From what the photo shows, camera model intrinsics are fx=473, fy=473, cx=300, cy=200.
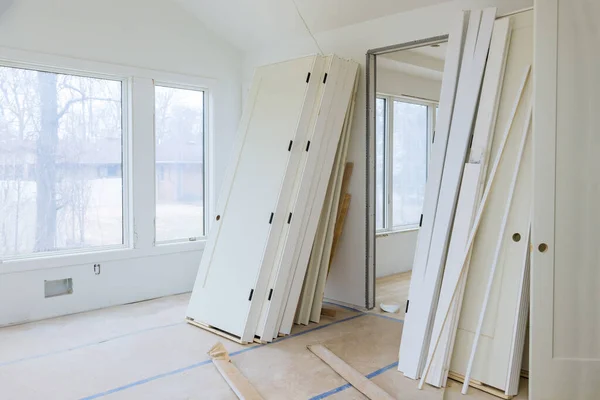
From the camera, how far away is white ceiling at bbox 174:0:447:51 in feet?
13.3

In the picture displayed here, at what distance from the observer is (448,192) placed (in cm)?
312

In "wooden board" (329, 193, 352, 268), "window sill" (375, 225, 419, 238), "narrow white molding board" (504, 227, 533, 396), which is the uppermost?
"wooden board" (329, 193, 352, 268)

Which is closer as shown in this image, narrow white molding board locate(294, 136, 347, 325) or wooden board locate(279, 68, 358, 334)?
wooden board locate(279, 68, 358, 334)

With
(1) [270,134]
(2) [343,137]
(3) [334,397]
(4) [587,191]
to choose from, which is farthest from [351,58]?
(3) [334,397]

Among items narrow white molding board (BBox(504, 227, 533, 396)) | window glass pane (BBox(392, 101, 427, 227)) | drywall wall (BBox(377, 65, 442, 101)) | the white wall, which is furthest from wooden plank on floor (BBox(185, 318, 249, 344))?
drywall wall (BBox(377, 65, 442, 101))

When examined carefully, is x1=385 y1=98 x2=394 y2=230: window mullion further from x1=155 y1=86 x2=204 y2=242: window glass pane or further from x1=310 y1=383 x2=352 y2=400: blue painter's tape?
x1=310 y1=383 x2=352 y2=400: blue painter's tape

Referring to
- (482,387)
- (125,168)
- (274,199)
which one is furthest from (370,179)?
(125,168)

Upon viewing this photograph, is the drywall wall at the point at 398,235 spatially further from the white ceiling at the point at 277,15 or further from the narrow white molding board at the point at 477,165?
the narrow white molding board at the point at 477,165

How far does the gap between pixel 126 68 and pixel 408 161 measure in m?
3.65

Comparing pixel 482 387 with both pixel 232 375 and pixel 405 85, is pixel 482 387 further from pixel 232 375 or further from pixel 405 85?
pixel 405 85

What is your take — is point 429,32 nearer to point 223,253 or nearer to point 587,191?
point 587,191

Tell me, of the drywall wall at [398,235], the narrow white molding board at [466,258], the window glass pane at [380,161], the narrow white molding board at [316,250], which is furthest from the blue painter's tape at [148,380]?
the window glass pane at [380,161]

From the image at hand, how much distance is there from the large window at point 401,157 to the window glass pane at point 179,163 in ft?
7.25

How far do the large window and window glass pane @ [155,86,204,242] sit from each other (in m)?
2.21
